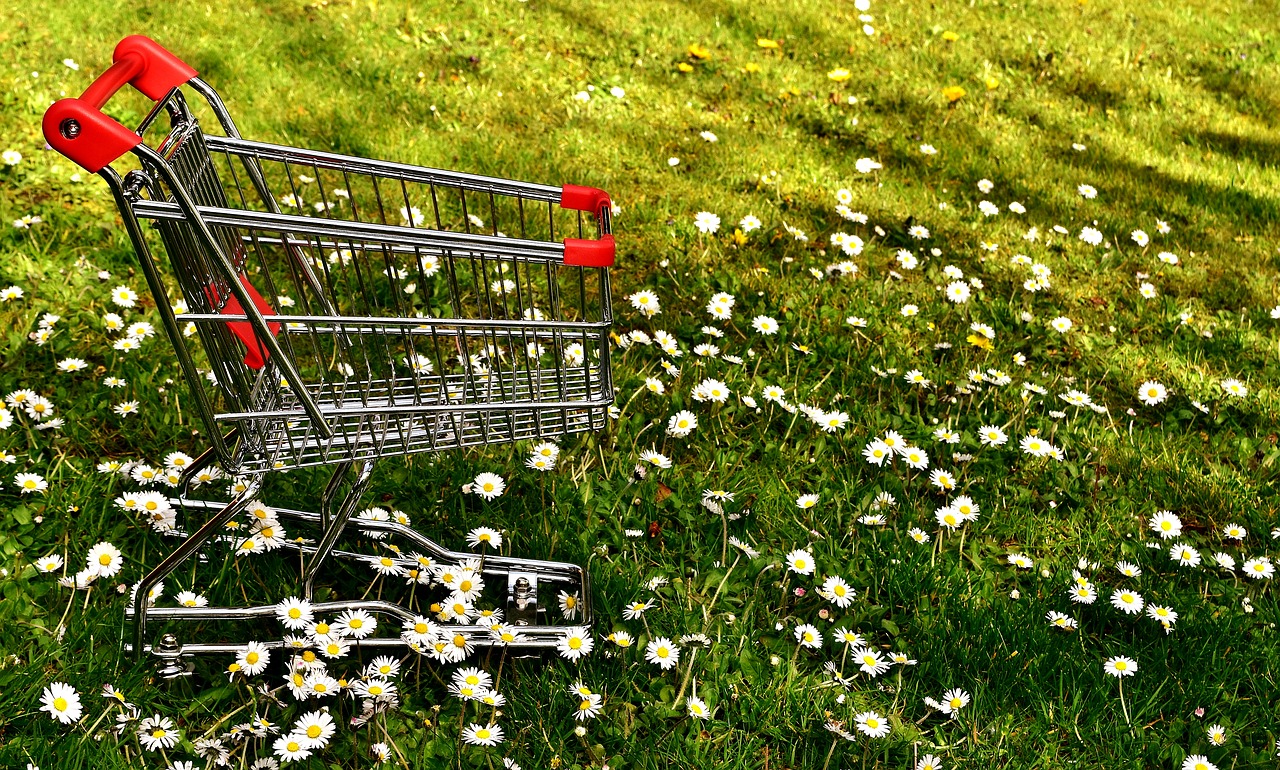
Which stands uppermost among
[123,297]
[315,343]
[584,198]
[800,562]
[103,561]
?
[584,198]

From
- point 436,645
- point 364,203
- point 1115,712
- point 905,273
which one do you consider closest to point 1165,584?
point 1115,712

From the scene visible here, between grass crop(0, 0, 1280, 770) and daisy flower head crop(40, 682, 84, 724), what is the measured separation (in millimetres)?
62

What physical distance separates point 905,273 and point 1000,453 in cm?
119

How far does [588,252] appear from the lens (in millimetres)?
2207

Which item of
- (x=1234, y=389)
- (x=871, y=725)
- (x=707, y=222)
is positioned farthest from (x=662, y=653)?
(x=1234, y=389)

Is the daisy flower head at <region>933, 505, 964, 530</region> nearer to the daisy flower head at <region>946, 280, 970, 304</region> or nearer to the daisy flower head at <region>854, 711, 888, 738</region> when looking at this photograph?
the daisy flower head at <region>854, 711, 888, 738</region>

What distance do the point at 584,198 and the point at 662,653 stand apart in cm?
116

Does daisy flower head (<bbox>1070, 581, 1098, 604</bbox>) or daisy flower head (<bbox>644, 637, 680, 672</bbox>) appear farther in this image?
daisy flower head (<bbox>1070, 581, 1098, 604</bbox>)

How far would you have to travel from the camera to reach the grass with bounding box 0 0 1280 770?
2.62 m

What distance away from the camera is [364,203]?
14.9ft

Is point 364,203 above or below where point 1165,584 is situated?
above

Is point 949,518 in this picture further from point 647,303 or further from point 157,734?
point 157,734

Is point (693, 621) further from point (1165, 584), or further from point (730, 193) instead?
point (730, 193)

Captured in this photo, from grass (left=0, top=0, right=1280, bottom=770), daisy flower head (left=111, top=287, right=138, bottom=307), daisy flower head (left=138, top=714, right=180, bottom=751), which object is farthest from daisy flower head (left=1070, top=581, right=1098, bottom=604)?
daisy flower head (left=111, top=287, right=138, bottom=307)
